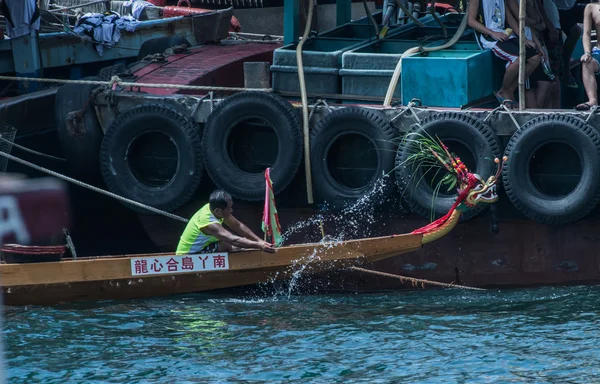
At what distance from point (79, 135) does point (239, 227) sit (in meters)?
2.22

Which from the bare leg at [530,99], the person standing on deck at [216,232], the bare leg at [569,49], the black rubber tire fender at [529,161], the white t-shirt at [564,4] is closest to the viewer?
the black rubber tire fender at [529,161]

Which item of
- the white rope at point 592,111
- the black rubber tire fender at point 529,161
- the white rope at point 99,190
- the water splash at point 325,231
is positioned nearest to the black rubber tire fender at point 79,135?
the white rope at point 99,190

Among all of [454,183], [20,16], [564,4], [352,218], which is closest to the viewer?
[454,183]

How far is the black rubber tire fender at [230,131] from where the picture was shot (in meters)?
8.48

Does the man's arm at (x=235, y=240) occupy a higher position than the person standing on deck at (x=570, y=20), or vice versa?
the person standing on deck at (x=570, y=20)

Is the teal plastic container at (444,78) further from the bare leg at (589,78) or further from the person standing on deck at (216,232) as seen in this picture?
the person standing on deck at (216,232)

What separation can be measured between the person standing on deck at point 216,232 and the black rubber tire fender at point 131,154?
0.78 metres

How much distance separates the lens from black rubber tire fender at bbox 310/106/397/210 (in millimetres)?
8250

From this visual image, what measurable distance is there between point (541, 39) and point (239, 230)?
345cm

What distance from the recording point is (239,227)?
8.08m

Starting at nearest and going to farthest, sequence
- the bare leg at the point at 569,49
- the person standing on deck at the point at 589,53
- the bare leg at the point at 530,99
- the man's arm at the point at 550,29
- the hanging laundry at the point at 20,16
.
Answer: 1. the person standing on deck at the point at 589,53
2. the bare leg at the point at 530,99
3. the man's arm at the point at 550,29
4. the bare leg at the point at 569,49
5. the hanging laundry at the point at 20,16

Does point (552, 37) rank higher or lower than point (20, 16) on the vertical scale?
lower

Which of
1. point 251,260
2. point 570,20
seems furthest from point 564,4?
point 251,260

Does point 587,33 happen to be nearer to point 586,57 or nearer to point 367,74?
point 586,57
